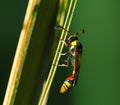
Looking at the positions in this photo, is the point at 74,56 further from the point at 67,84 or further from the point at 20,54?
the point at 20,54

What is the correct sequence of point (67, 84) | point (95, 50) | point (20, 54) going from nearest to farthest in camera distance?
point (20, 54) → point (67, 84) → point (95, 50)

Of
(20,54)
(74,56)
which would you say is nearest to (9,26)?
(74,56)

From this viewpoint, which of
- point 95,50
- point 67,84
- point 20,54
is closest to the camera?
point 20,54

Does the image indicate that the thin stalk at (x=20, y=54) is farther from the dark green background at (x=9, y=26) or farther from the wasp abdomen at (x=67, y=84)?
the dark green background at (x=9, y=26)

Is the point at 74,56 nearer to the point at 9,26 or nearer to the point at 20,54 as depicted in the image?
the point at 9,26

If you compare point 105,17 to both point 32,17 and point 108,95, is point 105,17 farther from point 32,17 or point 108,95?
point 32,17

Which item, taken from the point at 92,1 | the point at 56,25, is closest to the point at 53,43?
the point at 56,25

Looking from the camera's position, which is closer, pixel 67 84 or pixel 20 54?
pixel 20 54
